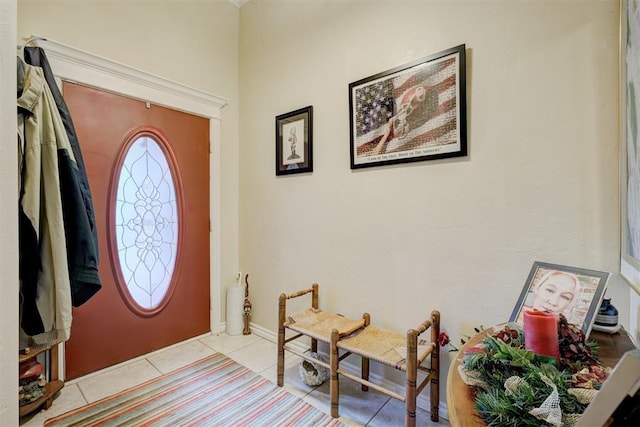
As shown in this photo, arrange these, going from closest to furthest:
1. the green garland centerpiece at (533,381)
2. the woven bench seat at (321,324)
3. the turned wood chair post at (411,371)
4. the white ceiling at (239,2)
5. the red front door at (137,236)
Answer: the green garland centerpiece at (533,381), the turned wood chair post at (411,371), the woven bench seat at (321,324), the red front door at (137,236), the white ceiling at (239,2)

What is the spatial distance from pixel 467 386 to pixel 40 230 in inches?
69.8

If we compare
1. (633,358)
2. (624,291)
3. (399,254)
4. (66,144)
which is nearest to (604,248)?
(624,291)

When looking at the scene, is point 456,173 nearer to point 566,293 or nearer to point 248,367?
point 566,293

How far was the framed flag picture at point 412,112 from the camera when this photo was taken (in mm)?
1523

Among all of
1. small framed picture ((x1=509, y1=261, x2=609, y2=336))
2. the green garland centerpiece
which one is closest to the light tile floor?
small framed picture ((x1=509, y1=261, x2=609, y2=336))

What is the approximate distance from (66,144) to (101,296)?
1.17 metres

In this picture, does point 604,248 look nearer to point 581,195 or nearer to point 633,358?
point 581,195

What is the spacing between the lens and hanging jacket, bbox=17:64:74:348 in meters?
1.20

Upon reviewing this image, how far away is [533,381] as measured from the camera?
62cm

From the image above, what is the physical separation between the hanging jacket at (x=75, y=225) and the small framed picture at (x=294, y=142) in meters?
1.34

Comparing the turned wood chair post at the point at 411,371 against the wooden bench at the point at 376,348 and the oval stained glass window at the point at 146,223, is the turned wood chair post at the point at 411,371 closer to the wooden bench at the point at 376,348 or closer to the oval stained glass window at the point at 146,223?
the wooden bench at the point at 376,348

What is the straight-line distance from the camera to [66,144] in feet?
4.53

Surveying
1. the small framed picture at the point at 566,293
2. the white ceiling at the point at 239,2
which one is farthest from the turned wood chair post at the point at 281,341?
the white ceiling at the point at 239,2

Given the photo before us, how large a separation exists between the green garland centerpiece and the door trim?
2.34m
